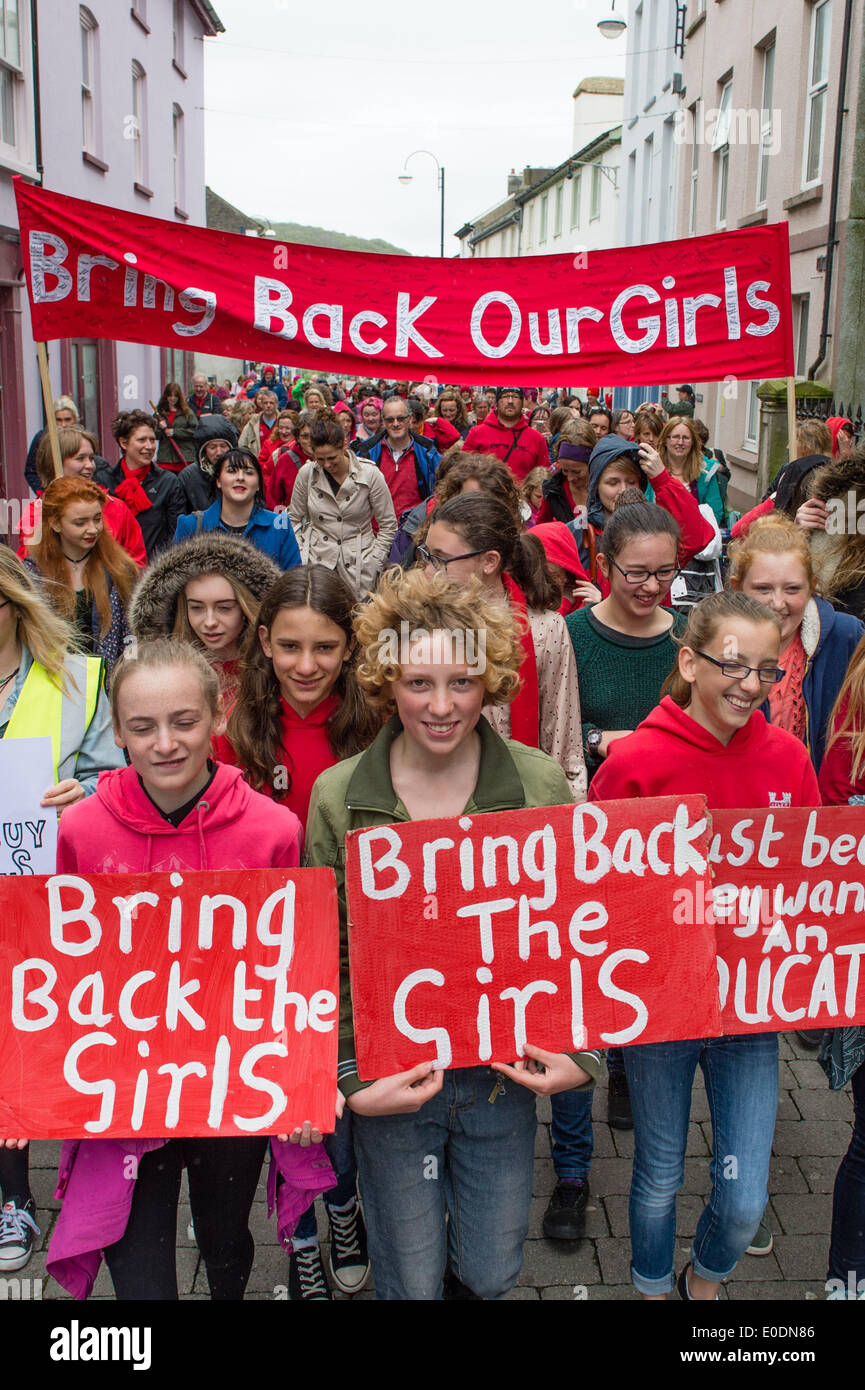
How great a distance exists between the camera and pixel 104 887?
95.3 inches

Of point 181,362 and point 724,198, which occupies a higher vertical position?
point 724,198

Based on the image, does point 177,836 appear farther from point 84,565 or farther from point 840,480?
point 840,480

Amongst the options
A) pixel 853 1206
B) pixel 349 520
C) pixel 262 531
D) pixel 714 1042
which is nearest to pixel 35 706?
pixel 714 1042

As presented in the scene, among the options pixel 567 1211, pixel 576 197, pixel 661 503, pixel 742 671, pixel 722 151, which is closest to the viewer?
pixel 742 671

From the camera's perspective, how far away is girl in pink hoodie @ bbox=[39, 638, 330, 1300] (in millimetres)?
2453

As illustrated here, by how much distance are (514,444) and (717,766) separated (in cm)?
702

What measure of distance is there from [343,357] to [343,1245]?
3573 mm

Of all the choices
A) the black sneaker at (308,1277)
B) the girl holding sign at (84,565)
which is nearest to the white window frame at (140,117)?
the girl holding sign at (84,565)

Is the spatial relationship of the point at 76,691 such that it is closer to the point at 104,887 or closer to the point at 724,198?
the point at 104,887

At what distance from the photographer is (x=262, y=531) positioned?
6.05 meters

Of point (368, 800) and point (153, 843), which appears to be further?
point (153, 843)

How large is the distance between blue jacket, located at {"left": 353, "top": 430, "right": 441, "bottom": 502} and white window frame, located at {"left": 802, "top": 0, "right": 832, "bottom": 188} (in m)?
6.98
